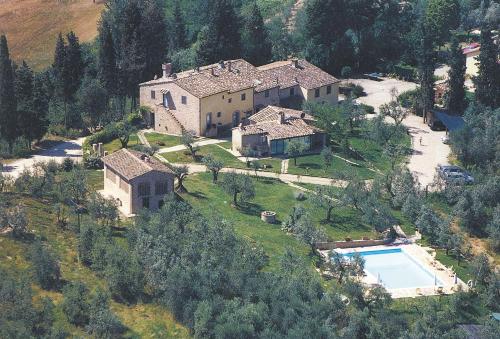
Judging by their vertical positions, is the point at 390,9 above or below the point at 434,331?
above

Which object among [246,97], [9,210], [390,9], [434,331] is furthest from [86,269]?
[390,9]

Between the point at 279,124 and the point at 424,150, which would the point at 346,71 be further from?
the point at 279,124

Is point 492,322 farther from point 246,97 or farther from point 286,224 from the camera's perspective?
point 246,97

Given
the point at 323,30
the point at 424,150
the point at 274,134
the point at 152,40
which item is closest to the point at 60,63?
the point at 152,40

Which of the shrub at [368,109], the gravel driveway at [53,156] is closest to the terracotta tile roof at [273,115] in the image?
the shrub at [368,109]

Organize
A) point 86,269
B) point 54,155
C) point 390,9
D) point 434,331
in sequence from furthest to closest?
point 390,9
point 54,155
point 86,269
point 434,331
